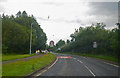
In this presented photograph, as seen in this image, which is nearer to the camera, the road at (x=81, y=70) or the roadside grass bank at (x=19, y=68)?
the roadside grass bank at (x=19, y=68)

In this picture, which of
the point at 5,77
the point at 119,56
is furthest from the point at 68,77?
the point at 119,56

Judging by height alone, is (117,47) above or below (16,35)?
below

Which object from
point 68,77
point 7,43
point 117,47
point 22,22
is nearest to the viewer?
point 68,77

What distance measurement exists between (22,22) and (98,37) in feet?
113

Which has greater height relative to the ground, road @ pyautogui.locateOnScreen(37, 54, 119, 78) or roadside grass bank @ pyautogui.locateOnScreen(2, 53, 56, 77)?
roadside grass bank @ pyautogui.locateOnScreen(2, 53, 56, 77)

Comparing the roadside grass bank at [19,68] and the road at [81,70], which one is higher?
the roadside grass bank at [19,68]

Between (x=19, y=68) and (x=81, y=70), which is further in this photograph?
(x=81, y=70)

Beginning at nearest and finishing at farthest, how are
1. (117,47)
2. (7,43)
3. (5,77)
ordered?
(5,77) → (117,47) → (7,43)

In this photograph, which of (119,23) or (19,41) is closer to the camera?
(119,23)

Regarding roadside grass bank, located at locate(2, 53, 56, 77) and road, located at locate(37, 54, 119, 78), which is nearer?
roadside grass bank, located at locate(2, 53, 56, 77)

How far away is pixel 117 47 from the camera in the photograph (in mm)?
28047

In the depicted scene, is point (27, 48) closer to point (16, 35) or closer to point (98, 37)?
point (16, 35)

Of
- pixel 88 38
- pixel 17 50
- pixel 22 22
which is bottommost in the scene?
pixel 17 50

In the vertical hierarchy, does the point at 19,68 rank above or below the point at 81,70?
above
